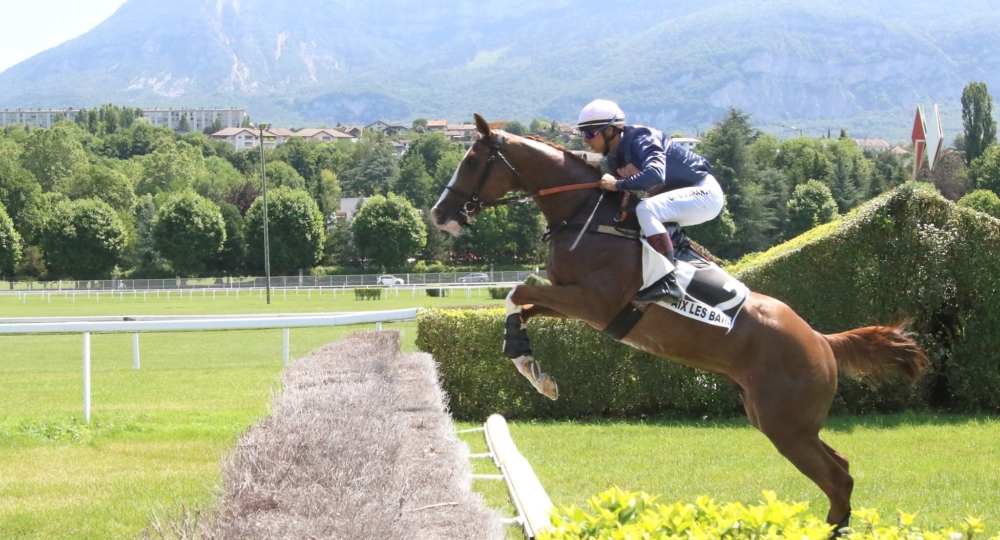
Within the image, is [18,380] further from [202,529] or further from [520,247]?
[520,247]

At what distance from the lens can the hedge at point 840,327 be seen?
9.52m

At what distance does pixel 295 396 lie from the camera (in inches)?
215

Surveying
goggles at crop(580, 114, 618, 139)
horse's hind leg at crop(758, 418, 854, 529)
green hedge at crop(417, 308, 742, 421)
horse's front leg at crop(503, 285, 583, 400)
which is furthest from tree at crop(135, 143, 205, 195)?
horse's hind leg at crop(758, 418, 854, 529)

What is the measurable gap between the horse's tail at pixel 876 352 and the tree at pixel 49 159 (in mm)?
96981

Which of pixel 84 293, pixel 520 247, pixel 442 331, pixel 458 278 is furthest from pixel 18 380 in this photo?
pixel 520 247

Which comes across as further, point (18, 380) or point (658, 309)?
point (18, 380)

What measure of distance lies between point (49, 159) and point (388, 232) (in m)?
49.2

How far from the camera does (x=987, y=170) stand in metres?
71.9

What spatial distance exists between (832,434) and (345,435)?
20.1 feet

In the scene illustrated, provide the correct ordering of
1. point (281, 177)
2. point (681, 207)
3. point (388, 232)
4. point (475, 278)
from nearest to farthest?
1. point (681, 207)
2. point (475, 278)
3. point (388, 232)
4. point (281, 177)

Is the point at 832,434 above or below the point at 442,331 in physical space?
below

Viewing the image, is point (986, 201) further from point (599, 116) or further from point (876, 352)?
point (599, 116)

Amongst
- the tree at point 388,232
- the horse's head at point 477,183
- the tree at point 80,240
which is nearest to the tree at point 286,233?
the tree at point 388,232

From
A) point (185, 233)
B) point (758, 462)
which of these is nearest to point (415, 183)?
point (185, 233)
